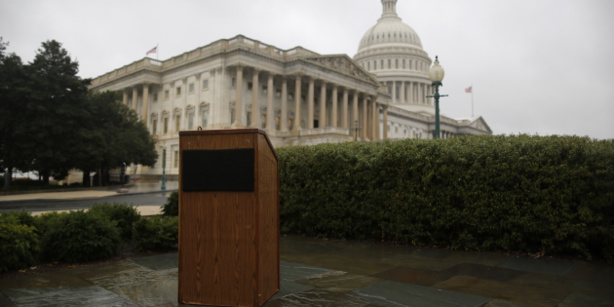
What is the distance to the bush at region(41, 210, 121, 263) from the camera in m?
7.55

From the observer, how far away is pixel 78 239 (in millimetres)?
7602

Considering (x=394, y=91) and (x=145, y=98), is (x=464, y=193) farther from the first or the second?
(x=394, y=91)

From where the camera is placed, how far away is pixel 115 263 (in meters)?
7.60

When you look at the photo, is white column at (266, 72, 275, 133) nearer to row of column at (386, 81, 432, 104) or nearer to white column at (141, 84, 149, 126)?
white column at (141, 84, 149, 126)

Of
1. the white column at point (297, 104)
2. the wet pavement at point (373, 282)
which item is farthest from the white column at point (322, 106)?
the wet pavement at point (373, 282)

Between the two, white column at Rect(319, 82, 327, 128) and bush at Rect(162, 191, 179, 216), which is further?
white column at Rect(319, 82, 327, 128)

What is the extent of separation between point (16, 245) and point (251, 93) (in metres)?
55.4

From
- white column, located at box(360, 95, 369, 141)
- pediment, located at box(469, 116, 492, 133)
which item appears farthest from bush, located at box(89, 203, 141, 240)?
pediment, located at box(469, 116, 492, 133)

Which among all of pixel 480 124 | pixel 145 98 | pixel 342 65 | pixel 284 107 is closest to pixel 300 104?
pixel 284 107

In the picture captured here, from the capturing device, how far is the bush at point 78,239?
7.55 metres

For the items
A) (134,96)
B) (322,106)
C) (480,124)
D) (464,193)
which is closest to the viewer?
(464,193)

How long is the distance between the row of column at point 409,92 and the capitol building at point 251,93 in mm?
45777

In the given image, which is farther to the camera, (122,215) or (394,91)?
(394,91)

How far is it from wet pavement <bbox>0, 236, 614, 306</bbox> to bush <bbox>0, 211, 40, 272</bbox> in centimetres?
27
